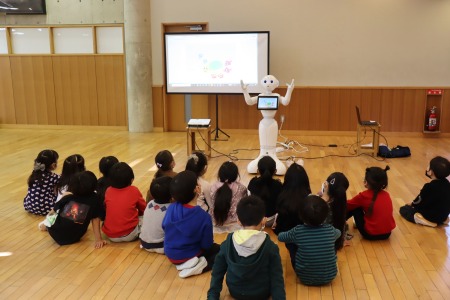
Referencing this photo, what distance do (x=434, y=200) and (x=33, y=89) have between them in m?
7.87

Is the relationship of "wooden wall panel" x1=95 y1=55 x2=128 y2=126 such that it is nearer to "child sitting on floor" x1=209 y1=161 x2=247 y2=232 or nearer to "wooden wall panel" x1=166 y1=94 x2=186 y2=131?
"wooden wall panel" x1=166 y1=94 x2=186 y2=131

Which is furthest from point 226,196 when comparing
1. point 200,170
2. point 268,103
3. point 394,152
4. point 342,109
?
point 342,109

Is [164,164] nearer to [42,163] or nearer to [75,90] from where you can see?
[42,163]

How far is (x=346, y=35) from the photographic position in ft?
25.5

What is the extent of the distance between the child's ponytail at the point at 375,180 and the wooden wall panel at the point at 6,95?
7.96 m

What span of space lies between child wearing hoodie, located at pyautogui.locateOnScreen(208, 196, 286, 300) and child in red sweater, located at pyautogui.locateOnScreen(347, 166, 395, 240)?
3.87 ft

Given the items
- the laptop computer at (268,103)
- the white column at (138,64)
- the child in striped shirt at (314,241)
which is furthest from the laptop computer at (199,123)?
the child in striped shirt at (314,241)

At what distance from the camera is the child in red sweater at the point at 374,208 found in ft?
10.1

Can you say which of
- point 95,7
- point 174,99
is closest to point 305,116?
point 174,99

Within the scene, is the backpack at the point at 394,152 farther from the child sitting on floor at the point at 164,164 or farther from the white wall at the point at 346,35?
the child sitting on floor at the point at 164,164

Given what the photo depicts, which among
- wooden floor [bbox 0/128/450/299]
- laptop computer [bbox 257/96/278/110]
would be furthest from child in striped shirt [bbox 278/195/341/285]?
laptop computer [bbox 257/96/278/110]

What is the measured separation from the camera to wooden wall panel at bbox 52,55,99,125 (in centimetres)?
860

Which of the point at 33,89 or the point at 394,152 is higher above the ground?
the point at 33,89

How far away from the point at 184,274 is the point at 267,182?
98 cm
